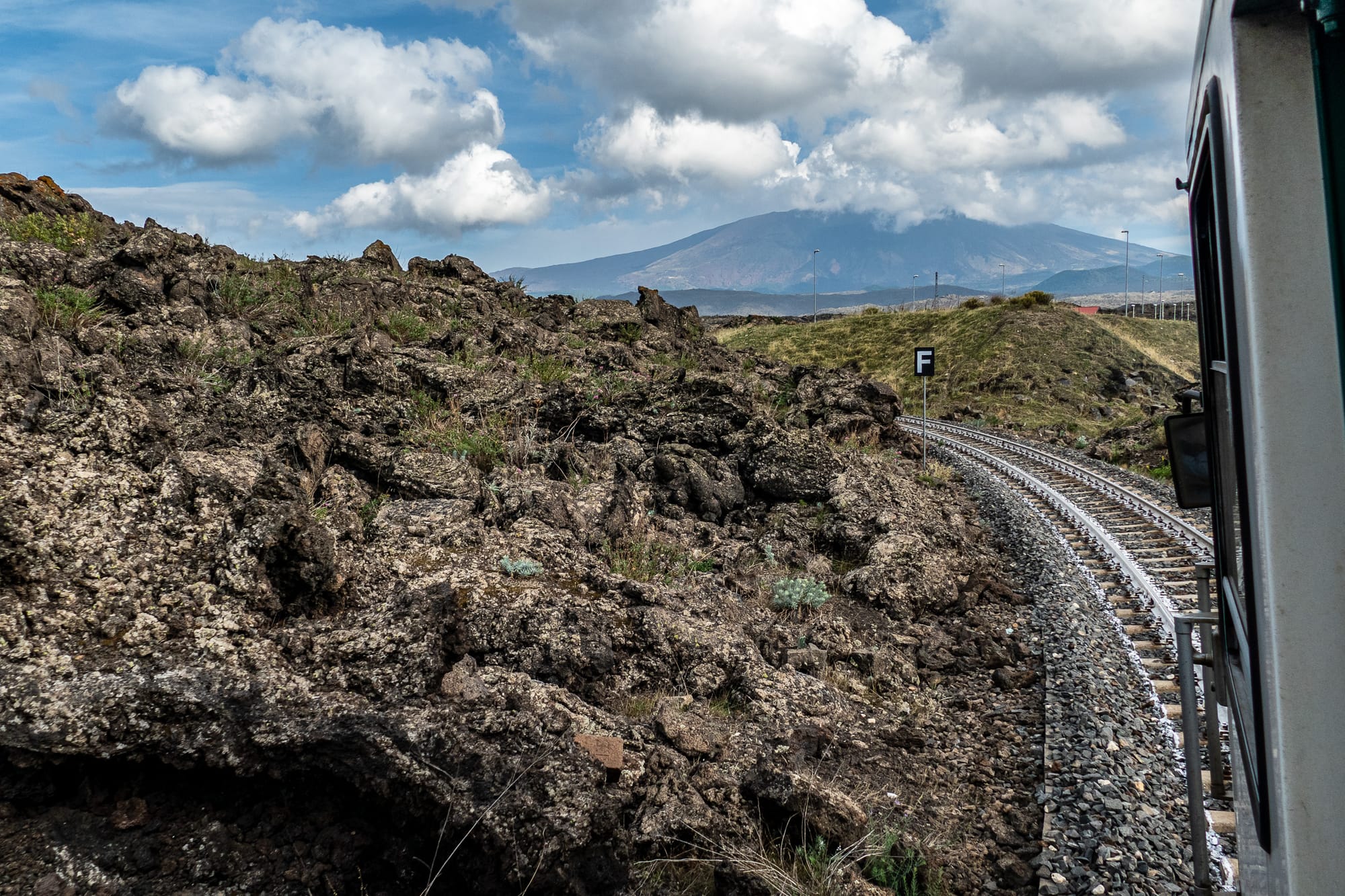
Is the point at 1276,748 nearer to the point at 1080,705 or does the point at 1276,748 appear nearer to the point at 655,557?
the point at 1080,705

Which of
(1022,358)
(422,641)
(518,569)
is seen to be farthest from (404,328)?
(1022,358)

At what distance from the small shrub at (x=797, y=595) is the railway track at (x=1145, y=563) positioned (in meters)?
2.76

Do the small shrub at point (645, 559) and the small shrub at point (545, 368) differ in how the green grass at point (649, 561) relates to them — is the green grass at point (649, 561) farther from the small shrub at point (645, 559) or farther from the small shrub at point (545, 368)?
the small shrub at point (545, 368)

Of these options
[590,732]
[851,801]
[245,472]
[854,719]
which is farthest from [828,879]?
[245,472]

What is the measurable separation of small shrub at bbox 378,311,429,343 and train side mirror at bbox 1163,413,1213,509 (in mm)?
9809

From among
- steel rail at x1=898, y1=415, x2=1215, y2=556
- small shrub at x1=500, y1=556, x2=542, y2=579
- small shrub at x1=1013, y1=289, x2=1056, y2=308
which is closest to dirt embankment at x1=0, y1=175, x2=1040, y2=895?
small shrub at x1=500, y1=556, x2=542, y2=579

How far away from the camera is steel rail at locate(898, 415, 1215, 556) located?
955 centimetres

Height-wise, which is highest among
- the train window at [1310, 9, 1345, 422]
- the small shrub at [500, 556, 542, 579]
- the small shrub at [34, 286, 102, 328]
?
the small shrub at [34, 286, 102, 328]

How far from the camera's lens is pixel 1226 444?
2.51 metres

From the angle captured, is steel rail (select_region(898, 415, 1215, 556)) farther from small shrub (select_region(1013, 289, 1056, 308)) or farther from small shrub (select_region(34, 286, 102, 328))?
small shrub (select_region(1013, 289, 1056, 308))

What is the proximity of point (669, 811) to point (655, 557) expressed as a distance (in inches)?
143

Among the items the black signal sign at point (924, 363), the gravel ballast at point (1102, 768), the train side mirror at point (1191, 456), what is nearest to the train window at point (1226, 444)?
Answer: the train side mirror at point (1191, 456)

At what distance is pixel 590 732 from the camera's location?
4199 millimetres

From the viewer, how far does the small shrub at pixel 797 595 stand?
7.33 metres
